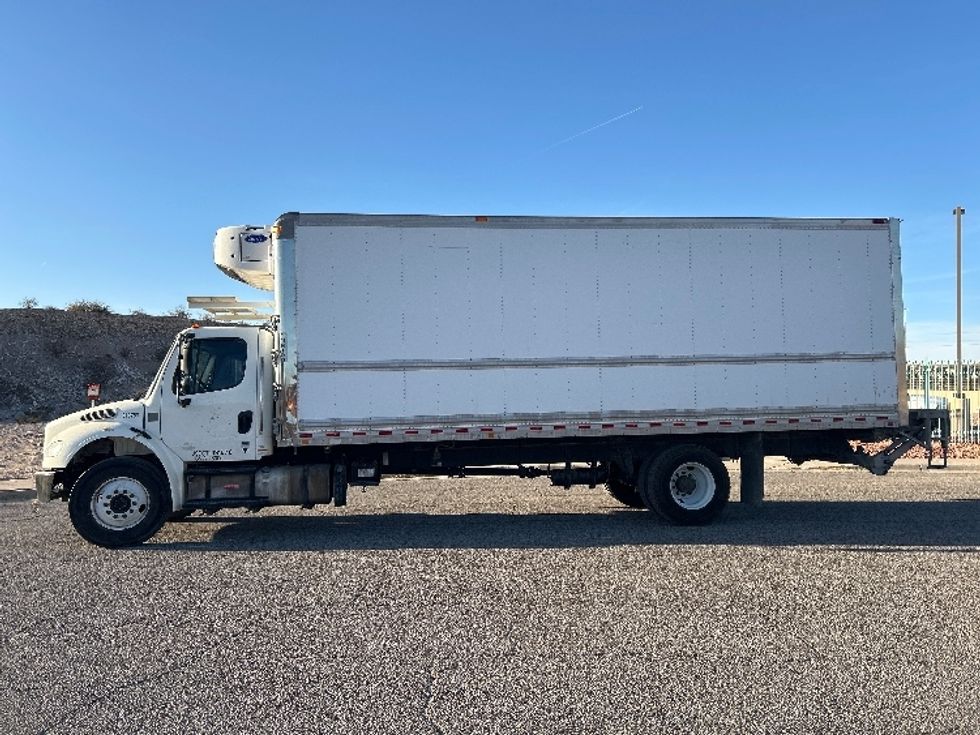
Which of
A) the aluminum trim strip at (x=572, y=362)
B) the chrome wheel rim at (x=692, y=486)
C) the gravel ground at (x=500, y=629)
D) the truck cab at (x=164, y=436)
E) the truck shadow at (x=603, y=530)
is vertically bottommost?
the truck shadow at (x=603, y=530)

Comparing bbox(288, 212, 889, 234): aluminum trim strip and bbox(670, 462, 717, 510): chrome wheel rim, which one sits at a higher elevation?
bbox(288, 212, 889, 234): aluminum trim strip

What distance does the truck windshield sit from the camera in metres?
10.7

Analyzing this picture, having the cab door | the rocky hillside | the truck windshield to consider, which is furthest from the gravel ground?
the rocky hillside

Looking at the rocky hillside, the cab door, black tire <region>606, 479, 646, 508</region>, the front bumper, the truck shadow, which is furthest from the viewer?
the rocky hillside

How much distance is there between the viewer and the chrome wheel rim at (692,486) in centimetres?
1141

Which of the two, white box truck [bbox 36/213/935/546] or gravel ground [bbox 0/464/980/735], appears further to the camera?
white box truck [bbox 36/213/935/546]

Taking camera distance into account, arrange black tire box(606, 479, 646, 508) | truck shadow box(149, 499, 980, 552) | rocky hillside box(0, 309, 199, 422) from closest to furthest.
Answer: truck shadow box(149, 499, 980, 552)
black tire box(606, 479, 646, 508)
rocky hillside box(0, 309, 199, 422)

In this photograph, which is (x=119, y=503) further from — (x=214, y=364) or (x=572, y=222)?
(x=572, y=222)

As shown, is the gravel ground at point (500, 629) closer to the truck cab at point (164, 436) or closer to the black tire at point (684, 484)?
the black tire at point (684, 484)

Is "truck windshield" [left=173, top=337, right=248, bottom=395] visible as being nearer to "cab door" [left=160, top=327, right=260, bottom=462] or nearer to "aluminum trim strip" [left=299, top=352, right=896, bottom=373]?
"cab door" [left=160, top=327, right=260, bottom=462]

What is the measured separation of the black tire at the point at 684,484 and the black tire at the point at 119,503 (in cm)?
619

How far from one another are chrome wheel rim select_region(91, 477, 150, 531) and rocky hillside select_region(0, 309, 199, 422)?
33.8 meters

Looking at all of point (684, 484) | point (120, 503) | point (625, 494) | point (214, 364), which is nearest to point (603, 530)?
point (684, 484)

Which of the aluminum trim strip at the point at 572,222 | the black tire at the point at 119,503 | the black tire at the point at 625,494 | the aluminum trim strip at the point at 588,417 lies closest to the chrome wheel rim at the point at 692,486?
the aluminum trim strip at the point at 588,417
